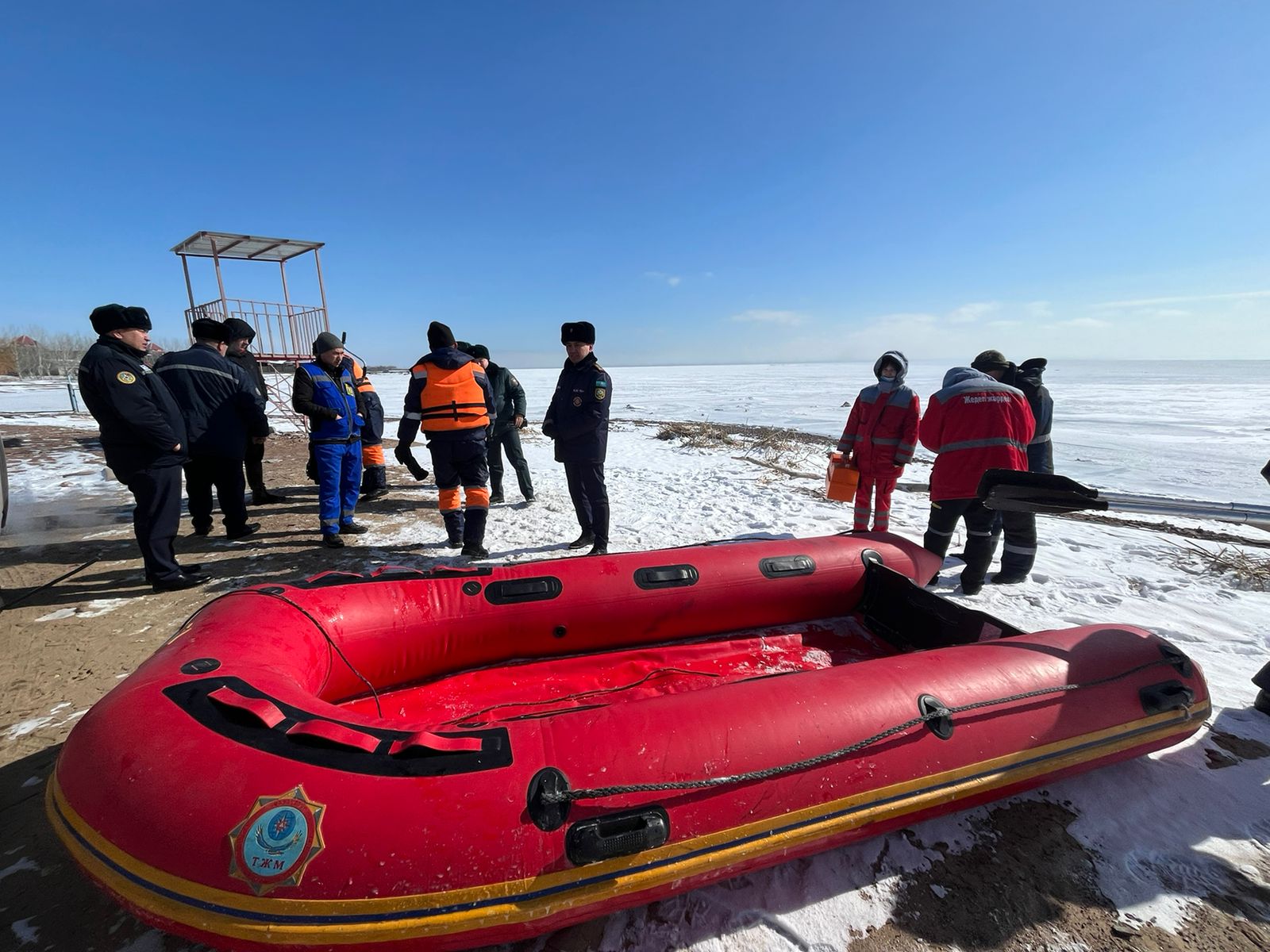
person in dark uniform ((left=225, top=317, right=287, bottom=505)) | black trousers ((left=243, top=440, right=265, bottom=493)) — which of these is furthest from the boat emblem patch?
black trousers ((left=243, top=440, right=265, bottom=493))

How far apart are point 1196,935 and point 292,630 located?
3176 mm

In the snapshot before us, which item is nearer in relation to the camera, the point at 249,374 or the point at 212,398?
the point at 212,398

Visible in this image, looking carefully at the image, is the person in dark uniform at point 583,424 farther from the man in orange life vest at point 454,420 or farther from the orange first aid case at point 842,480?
the orange first aid case at point 842,480

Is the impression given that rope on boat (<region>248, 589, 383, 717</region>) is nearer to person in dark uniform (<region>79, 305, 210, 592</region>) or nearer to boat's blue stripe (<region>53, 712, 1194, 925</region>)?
boat's blue stripe (<region>53, 712, 1194, 925</region>)

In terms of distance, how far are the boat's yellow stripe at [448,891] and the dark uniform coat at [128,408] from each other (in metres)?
2.48

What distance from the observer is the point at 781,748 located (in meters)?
1.64

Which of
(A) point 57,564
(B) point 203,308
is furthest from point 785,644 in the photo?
(B) point 203,308

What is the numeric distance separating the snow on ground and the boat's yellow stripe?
0.75 feet

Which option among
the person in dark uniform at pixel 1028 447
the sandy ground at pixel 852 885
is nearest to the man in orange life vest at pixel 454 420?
the sandy ground at pixel 852 885

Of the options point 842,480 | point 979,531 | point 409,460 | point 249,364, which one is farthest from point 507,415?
point 979,531

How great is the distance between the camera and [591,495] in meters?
4.37

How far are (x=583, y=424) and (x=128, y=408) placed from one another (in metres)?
2.80

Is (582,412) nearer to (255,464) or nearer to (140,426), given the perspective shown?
(140,426)

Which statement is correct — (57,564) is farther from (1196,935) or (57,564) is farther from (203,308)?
(203,308)
